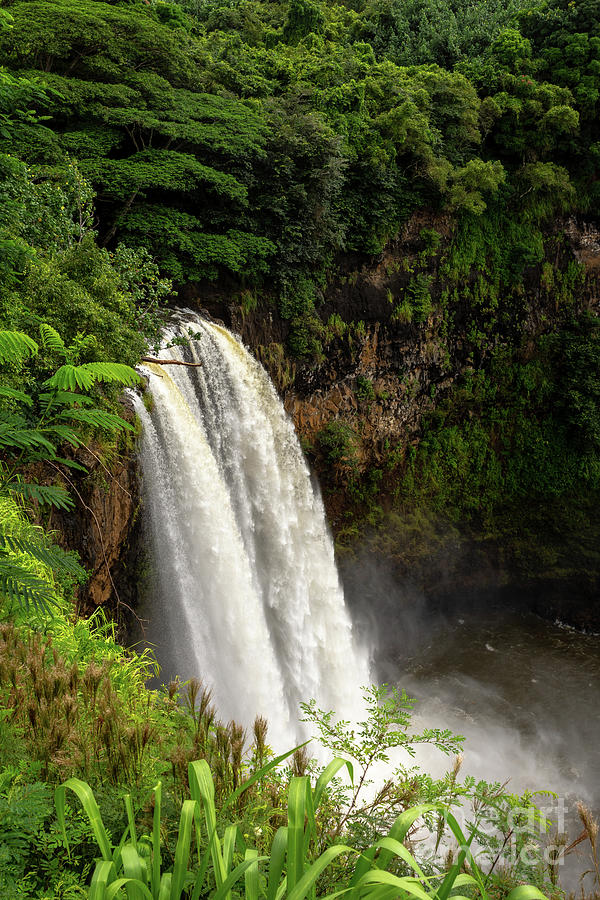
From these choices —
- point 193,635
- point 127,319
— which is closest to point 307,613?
point 193,635

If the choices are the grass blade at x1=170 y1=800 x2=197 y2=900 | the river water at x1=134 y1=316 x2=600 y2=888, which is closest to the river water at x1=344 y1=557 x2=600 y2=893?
the river water at x1=134 y1=316 x2=600 y2=888

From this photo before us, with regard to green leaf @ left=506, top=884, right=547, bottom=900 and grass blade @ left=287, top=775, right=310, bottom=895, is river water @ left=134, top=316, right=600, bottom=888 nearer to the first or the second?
grass blade @ left=287, top=775, right=310, bottom=895

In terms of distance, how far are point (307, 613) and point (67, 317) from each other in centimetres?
697

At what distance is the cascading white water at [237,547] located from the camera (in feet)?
22.4

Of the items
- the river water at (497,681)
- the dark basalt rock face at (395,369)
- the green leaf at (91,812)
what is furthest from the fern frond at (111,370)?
the river water at (497,681)

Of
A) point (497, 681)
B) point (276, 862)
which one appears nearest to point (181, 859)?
point (276, 862)

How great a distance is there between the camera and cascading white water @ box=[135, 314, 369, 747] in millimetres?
6820

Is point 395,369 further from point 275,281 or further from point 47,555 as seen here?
point 47,555

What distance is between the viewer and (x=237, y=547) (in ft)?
25.8

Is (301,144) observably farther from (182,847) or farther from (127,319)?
(182,847)

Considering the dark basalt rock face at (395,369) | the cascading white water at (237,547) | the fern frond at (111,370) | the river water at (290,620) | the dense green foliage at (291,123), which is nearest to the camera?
the fern frond at (111,370)

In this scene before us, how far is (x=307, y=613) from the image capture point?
10.3 meters

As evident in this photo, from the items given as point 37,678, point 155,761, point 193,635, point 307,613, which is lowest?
point 307,613

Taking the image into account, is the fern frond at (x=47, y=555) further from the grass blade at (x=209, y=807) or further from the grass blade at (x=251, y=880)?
the grass blade at (x=251, y=880)
